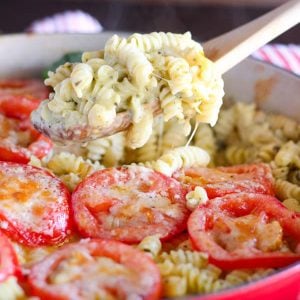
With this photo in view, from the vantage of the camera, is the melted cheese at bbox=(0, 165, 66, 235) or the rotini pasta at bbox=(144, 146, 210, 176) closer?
the melted cheese at bbox=(0, 165, 66, 235)

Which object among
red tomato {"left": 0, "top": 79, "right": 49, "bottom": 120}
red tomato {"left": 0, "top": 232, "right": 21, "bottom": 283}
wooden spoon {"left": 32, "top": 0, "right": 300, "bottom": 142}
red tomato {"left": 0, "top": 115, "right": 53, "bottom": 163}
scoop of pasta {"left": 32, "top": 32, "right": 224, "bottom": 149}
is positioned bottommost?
red tomato {"left": 0, "top": 232, "right": 21, "bottom": 283}

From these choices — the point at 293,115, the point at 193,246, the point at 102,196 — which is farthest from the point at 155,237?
the point at 293,115

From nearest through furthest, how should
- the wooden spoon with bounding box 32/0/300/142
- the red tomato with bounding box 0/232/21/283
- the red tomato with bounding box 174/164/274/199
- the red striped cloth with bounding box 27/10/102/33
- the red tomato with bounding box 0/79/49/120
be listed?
the red tomato with bounding box 0/232/21/283, the red tomato with bounding box 174/164/274/199, the wooden spoon with bounding box 32/0/300/142, the red tomato with bounding box 0/79/49/120, the red striped cloth with bounding box 27/10/102/33

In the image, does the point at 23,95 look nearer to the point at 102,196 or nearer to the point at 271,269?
the point at 102,196

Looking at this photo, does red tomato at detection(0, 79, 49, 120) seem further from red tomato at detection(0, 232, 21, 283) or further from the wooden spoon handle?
red tomato at detection(0, 232, 21, 283)

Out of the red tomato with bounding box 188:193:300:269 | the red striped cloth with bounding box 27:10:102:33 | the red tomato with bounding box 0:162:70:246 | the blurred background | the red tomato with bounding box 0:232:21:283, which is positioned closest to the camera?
the red tomato with bounding box 0:232:21:283

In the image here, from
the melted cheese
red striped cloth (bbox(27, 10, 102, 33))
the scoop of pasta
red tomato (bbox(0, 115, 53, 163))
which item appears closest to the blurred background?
red striped cloth (bbox(27, 10, 102, 33))

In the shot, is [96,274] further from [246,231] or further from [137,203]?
[246,231]
